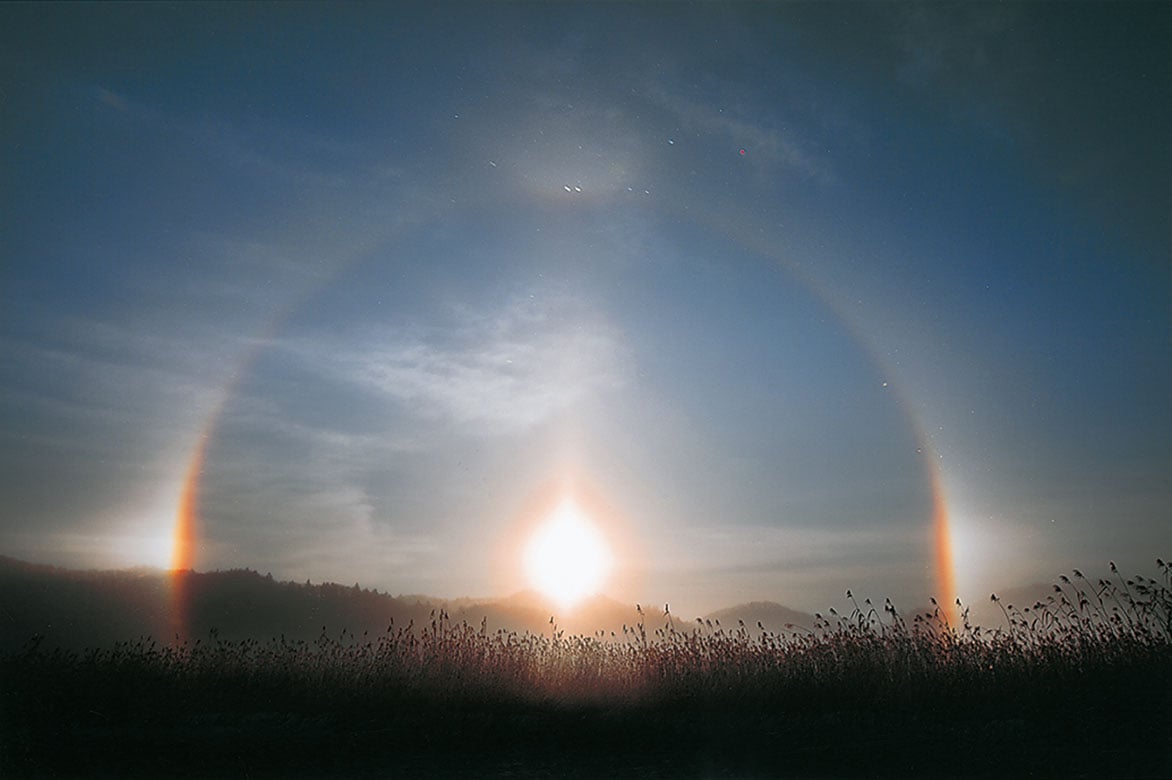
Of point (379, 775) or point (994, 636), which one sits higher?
point (994, 636)

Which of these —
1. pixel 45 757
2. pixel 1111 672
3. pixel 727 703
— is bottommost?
pixel 45 757

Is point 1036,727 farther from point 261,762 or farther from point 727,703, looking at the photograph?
point 261,762

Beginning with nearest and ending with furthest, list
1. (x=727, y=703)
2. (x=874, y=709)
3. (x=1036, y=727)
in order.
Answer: (x=1036, y=727)
(x=874, y=709)
(x=727, y=703)

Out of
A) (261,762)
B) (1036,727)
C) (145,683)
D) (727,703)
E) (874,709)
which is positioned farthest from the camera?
(145,683)

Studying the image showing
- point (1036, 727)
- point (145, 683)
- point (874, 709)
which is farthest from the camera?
point (145, 683)

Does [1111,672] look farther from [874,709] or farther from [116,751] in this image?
[116,751]

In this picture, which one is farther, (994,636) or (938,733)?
(994,636)

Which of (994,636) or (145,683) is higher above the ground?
(994,636)

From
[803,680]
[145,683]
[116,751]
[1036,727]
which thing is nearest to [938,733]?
[1036,727]

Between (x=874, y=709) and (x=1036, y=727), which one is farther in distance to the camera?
(x=874, y=709)

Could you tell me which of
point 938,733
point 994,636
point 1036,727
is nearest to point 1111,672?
point 994,636
